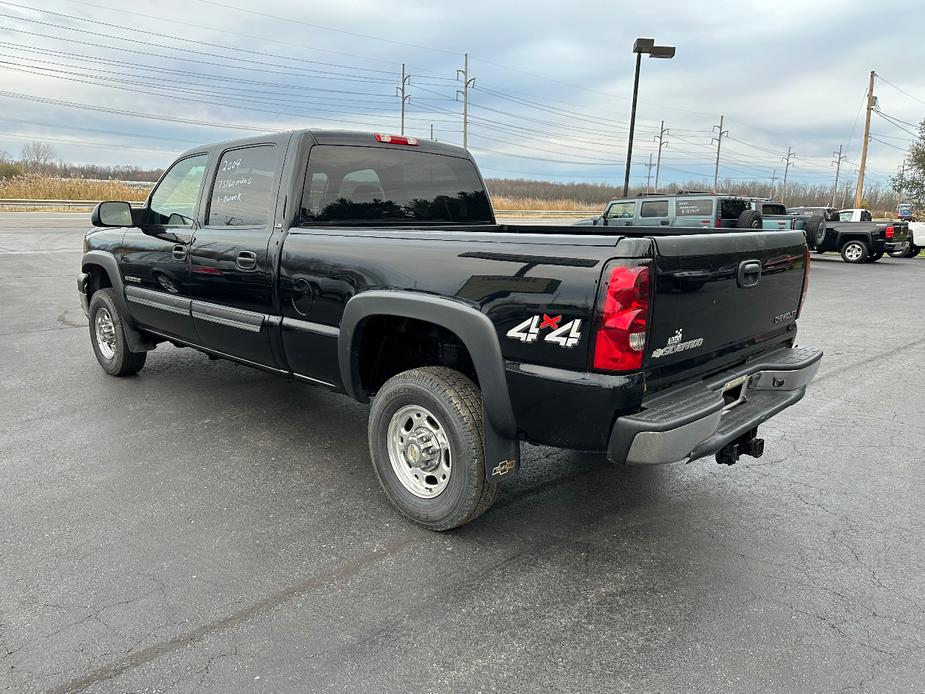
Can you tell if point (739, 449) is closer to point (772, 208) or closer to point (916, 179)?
point (772, 208)

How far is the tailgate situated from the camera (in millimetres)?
2656

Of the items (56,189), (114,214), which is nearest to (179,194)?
(114,214)

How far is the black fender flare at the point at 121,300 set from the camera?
5.55 meters

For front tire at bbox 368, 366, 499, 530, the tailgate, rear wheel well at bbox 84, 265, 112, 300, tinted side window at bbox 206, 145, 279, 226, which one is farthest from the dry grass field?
the tailgate

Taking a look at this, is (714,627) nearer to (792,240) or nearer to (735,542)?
(735,542)

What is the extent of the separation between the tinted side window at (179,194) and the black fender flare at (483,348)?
2.23 meters

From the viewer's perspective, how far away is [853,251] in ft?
66.7

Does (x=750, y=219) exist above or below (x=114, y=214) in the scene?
above

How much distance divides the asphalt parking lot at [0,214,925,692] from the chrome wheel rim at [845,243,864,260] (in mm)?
17840

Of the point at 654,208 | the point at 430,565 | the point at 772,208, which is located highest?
the point at 772,208

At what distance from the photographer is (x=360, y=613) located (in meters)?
2.61

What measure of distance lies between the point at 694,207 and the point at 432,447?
14.2 m

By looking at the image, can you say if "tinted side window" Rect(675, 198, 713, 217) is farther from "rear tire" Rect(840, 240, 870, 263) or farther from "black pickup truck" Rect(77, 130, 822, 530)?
"black pickup truck" Rect(77, 130, 822, 530)

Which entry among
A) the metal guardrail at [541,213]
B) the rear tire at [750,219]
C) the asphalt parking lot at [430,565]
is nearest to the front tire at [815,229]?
the rear tire at [750,219]
